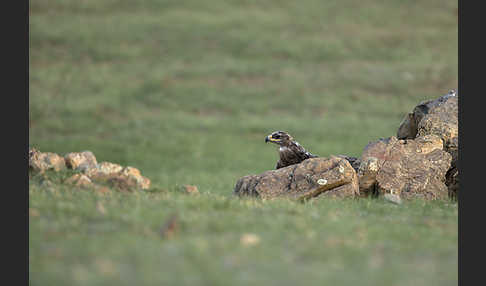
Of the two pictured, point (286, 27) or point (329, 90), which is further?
point (286, 27)

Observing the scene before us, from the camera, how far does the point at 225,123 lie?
3247 cm

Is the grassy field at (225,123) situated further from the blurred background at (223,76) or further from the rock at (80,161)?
the rock at (80,161)

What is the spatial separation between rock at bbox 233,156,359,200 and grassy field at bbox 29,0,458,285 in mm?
887

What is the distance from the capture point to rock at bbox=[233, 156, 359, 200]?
37.5 feet

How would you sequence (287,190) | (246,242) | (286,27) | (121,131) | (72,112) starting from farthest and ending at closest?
(286,27)
(72,112)
(121,131)
(287,190)
(246,242)

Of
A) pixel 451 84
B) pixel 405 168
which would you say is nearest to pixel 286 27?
pixel 451 84

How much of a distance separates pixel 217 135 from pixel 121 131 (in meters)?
4.49

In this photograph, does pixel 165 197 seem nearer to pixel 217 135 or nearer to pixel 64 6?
pixel 217 135

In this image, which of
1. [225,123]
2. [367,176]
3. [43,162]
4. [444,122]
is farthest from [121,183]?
[225,123]

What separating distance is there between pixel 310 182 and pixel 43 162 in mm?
6196

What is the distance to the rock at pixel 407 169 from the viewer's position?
39.7ft

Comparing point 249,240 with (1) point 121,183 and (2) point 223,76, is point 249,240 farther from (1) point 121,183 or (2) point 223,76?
(2) point 223,76

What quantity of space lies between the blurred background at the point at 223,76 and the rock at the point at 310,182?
25.4 ft

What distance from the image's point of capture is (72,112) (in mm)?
32844
